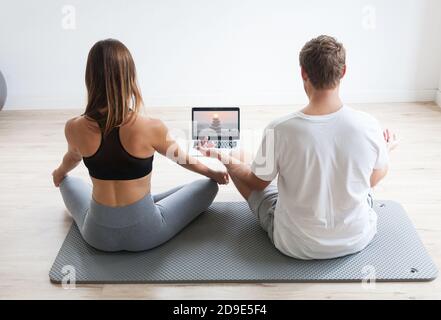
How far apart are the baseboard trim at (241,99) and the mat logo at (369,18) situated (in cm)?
42

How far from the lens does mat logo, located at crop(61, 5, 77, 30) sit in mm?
3471

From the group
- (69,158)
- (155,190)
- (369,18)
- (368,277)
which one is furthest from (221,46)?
(368,277)

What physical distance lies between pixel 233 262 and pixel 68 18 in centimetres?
214

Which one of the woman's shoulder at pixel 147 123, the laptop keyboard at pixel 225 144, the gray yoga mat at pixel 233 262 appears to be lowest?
the gray yoga mat at pixel 233 262

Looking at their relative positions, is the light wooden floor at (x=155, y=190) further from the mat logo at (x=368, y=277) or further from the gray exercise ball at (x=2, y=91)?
the gray exercise ball at (x=2, y=91)

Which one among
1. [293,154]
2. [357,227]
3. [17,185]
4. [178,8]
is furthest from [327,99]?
[178,8]

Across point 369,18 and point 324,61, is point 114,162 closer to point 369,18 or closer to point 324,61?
point 324,61

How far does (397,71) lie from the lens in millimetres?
3639

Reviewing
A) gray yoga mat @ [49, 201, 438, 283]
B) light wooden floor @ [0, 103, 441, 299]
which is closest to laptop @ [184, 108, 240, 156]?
light wooden floor @ [0, 103, 441, 299]

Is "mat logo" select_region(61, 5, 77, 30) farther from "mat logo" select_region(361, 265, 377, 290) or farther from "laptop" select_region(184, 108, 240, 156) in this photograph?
"mat logo" select_region(361, 265, 377, 290)

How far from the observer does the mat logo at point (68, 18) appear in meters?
3.47

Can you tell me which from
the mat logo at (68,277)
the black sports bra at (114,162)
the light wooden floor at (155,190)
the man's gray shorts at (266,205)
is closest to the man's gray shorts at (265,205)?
the man's gray shorts at (266,205)

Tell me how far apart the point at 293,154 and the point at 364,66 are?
6.72ft

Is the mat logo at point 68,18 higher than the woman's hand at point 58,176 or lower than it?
higher
